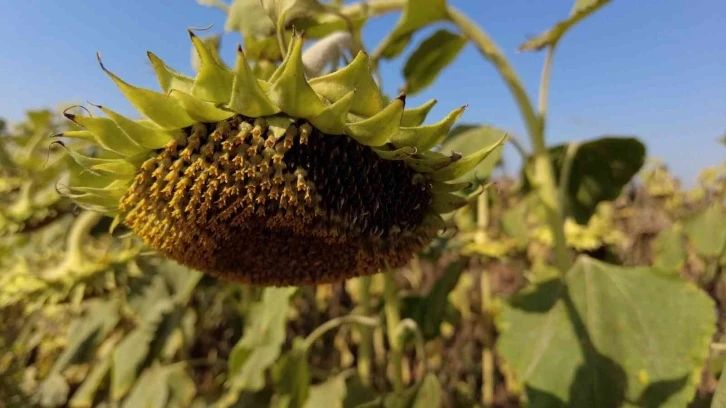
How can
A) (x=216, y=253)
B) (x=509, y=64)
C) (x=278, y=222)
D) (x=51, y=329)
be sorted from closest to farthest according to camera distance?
(x=278, y=222)
(x=216, y=253)
(x=509, y=64)
(x=51, y=329)

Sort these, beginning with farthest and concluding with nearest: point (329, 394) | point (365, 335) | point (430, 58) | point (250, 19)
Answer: point (365, 335) → point (329, 394) → point (430, 58) → point (250, 19)

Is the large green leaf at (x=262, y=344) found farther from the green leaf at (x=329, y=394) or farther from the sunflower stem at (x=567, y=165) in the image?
the sunflower stem at (x=567, y=165)

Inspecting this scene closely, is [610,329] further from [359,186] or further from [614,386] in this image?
[359,186]

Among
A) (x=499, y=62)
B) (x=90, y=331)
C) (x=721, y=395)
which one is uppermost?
(x=499, y=62)

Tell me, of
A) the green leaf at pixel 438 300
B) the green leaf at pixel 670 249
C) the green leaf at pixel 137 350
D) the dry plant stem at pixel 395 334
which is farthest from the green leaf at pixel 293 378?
the green leaf at pixel 670 249

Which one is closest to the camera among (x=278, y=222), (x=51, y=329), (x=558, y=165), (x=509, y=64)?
(x=278, y=222)

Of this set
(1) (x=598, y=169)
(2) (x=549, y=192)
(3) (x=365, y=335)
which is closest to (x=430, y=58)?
(2) (x=549, y=192)

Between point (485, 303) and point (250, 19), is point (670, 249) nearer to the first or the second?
point (485, 303)

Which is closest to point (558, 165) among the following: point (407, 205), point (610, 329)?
point (610, 329)
